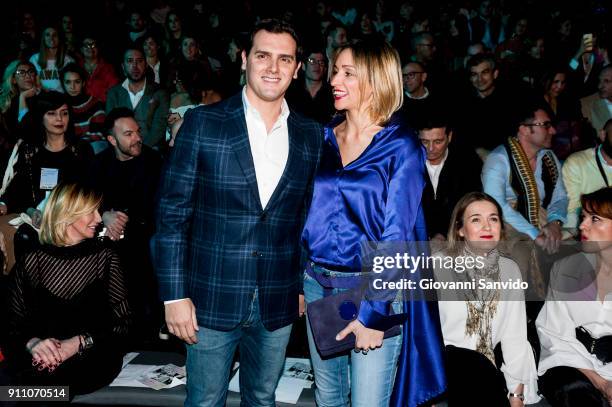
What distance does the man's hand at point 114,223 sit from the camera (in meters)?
4.32

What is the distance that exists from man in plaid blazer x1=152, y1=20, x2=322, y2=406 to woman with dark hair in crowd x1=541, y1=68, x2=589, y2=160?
425 centimetres

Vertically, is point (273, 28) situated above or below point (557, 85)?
below

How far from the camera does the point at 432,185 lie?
4195mm

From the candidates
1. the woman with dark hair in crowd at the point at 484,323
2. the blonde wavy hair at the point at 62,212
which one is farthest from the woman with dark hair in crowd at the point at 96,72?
the woman with dark hair in crowd at the point at 484,323

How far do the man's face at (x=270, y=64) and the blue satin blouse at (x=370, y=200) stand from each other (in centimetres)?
36

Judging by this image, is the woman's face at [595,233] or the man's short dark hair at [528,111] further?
the man's short dark hair at [528,111]

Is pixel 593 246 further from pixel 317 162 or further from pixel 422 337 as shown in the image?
pixel 317 162

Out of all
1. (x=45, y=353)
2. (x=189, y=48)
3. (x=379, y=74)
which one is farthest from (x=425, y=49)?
(x=45, y=353)

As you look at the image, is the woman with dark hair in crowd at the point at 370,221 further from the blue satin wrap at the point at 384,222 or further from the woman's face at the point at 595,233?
the woman's face at the point at 595,233

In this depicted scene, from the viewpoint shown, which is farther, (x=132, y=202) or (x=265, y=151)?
(x=132, y=202)

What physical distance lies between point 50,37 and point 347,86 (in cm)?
633

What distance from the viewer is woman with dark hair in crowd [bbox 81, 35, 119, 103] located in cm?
724

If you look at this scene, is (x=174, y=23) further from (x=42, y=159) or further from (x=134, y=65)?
(x=42, y=159)

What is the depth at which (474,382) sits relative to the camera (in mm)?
2826
